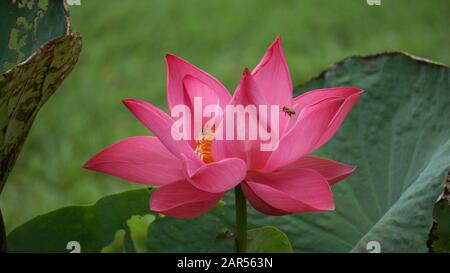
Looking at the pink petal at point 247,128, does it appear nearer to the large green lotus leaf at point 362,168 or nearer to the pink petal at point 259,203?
the pink petal at point 259,203

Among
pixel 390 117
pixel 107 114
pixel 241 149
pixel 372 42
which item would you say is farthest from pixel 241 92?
pixel 372 42

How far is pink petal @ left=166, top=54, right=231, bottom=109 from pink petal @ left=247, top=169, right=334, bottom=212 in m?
0.08

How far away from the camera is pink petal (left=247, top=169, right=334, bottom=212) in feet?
1.48

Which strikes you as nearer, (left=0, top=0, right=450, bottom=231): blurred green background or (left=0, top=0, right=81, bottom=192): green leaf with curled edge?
(left=0, top=0, right=81, bottom=192): green leaf with curled edge

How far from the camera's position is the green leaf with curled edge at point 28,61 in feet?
1.73

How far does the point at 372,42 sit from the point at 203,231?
1.53 metres

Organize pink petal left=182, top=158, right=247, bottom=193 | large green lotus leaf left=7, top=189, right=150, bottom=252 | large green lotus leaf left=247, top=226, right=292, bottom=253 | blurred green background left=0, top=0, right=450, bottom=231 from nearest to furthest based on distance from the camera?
1. pink petal left=182, top=158, right=247, bottom=193
2. large green lotus leaf left=247, top=226, right=292, bottom=253
3. large green lotus leaf left=7, top=189, right=150, bottom=252
4. blurred green background left=0, top=0, right=450, bottom=231

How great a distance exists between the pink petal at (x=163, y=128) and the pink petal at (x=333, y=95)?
8cm

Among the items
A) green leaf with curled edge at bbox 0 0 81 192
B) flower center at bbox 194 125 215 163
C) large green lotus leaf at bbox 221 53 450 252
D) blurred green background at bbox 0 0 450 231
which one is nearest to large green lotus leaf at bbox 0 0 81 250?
green leaf with curled edge at bbox 0 0 81 192

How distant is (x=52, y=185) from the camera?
181 cm

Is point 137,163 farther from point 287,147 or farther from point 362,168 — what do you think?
point 362,168

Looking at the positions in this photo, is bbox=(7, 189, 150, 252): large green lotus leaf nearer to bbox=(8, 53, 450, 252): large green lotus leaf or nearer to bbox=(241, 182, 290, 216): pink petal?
bbox=(8, 53, 450, 252): large green lotus leaf

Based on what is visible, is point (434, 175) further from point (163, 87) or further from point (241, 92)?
point (163, 87)

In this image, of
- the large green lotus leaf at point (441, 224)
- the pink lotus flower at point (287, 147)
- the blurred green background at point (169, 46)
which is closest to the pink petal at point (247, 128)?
the pink lotus flower at point (287, 147)
